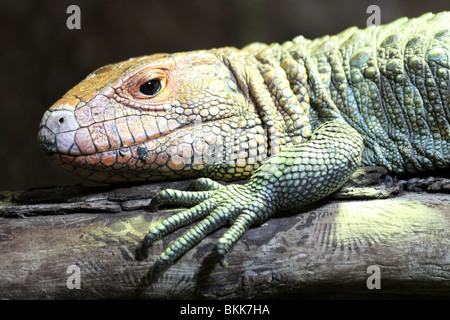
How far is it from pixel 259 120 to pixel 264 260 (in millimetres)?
1229

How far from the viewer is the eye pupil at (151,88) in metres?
3.03

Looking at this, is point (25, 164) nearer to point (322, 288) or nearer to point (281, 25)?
point (281, 25)

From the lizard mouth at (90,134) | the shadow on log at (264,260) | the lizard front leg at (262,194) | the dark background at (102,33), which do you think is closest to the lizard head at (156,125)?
the lizard mouth at (90,134)

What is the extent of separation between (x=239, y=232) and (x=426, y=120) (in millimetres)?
1878

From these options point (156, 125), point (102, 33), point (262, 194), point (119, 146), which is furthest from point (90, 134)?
point (102, 33)

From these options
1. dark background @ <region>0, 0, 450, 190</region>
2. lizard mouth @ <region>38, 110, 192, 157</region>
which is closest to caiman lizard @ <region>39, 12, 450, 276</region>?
lizard mouth @ <region>38, 110, 192, 157</region>

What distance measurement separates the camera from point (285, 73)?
3.41m

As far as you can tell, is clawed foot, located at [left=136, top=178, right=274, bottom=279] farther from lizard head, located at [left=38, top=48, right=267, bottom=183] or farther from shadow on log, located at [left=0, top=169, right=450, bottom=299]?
lizard head, located at [left=38, top=48, right=267, bottom=183]

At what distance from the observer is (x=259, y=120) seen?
10.5ft

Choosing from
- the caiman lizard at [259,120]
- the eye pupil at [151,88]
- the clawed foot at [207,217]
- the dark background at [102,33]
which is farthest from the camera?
the dark background at [102,33]

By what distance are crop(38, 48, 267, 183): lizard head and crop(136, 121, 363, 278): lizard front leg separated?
0.33 m

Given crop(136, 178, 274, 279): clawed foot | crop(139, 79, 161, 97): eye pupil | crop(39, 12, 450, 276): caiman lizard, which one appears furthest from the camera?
crop(139, 79, 161, 97): eye pupil

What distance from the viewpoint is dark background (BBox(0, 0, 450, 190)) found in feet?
17.2

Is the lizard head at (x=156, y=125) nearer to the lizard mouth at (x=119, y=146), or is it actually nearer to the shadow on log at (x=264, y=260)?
the lizard mouth at (x=119, y=146)
